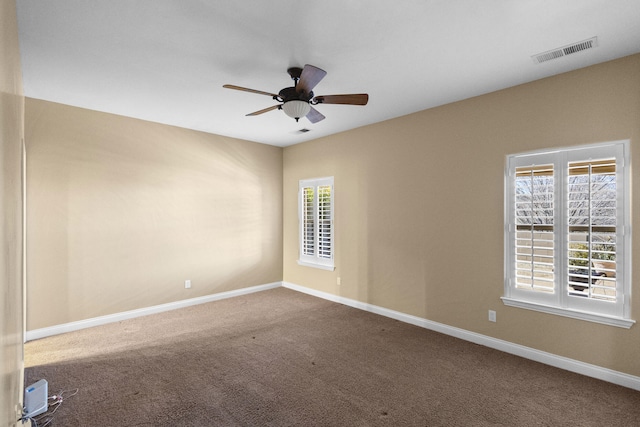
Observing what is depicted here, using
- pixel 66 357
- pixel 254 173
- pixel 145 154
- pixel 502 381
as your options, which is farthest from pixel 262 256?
pixel 502 381

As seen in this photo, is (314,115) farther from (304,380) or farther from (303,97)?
(304,380)

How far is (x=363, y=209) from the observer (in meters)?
4.89

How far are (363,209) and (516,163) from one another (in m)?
2.14

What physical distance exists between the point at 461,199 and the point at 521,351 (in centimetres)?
172

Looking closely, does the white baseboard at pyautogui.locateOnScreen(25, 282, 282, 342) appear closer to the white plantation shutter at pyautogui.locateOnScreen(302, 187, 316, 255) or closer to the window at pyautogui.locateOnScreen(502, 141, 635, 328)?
the white plantation shutter at pyautogui.locateOnScreen(302, 187, 316, 255)

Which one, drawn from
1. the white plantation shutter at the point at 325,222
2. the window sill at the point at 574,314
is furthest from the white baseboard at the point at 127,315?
the window sill at the point at 574,314

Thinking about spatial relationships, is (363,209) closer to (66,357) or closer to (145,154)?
(145,154)

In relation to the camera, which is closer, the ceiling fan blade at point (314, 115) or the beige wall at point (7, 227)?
the beige wall at point (7, 227)

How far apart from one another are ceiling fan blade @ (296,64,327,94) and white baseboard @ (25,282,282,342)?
12.7ft

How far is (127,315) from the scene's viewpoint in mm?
4422

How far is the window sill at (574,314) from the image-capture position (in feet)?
8.91

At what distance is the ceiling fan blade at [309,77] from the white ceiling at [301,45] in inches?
10.8

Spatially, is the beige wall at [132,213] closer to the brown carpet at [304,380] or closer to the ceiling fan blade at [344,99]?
the brown carpet at [304,380]

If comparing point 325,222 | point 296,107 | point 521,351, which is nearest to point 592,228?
point 521,351
